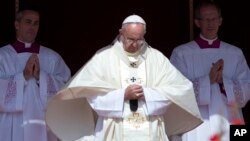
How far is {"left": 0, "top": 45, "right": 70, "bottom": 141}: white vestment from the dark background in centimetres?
124

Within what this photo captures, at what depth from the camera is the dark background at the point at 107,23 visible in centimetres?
988

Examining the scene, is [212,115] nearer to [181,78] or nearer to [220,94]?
[220,94]

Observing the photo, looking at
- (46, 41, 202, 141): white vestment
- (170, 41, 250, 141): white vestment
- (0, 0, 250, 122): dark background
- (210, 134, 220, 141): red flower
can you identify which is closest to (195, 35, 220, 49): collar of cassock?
(170, 41, 250, 141): white vestment

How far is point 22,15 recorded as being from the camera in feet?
28.4

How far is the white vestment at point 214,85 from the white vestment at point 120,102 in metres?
0.93

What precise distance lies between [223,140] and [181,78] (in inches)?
50.9

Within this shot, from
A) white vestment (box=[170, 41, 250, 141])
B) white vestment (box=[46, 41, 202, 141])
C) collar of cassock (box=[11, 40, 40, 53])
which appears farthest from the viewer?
collar of cassock (box=[11, 40, 40, 53])

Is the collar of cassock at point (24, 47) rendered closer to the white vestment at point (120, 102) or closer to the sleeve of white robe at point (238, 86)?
the white vestment at point (120, 102)

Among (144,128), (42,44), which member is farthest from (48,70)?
(144,128)

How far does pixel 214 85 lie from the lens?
8.57 m

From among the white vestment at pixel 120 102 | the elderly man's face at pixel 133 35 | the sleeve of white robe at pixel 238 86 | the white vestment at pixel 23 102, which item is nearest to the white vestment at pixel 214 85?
the sleeve of white robe at pixel 238 86

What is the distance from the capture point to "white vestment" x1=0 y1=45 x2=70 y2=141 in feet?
27.6

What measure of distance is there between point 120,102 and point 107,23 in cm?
277

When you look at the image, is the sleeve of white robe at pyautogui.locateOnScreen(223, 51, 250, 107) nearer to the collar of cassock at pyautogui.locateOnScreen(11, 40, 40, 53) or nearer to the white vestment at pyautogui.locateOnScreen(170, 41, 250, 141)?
the white vestment at pyautogui.locateOnScreen(170, 41, 250, 141)
